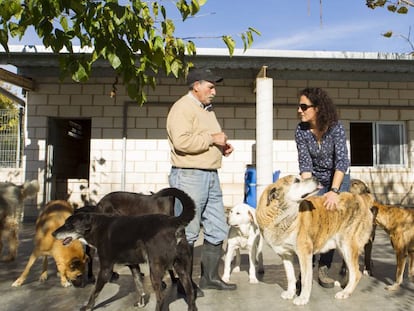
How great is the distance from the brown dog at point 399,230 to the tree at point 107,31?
2.68m

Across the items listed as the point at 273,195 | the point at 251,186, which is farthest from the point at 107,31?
the point at 251,186

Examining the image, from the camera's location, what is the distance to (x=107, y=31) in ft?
8.45

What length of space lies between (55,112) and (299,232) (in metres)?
7.49

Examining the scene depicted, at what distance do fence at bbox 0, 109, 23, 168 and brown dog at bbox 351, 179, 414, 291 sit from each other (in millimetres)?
8268

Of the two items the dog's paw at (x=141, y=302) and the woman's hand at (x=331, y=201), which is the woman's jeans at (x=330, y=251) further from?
the dog's paw at (x=141, y=302)

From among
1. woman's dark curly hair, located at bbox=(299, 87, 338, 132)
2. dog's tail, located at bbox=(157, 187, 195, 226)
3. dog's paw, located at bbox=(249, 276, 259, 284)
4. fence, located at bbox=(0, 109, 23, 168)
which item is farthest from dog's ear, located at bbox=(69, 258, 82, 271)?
fence, located at bbox=(0, 109, 23, 168)

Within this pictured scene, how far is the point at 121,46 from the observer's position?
2627mm

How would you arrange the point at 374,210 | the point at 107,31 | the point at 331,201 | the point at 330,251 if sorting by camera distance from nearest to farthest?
the point at 107,31 < the point at 331,201 < the point at 330,251 < the point at 374,210

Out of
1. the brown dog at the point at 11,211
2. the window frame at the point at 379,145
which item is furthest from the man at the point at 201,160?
the window frame at the point at 379,145

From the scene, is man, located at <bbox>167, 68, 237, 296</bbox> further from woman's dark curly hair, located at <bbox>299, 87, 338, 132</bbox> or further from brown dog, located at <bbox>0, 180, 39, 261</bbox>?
brown dog, located at <bbox>0, 180, 39, 261</bbox>

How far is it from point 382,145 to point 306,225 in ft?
23.8

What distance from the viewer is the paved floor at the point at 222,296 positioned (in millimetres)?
3314

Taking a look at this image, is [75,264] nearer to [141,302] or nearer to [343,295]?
[141,302]

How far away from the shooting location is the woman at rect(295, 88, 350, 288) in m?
3.70
